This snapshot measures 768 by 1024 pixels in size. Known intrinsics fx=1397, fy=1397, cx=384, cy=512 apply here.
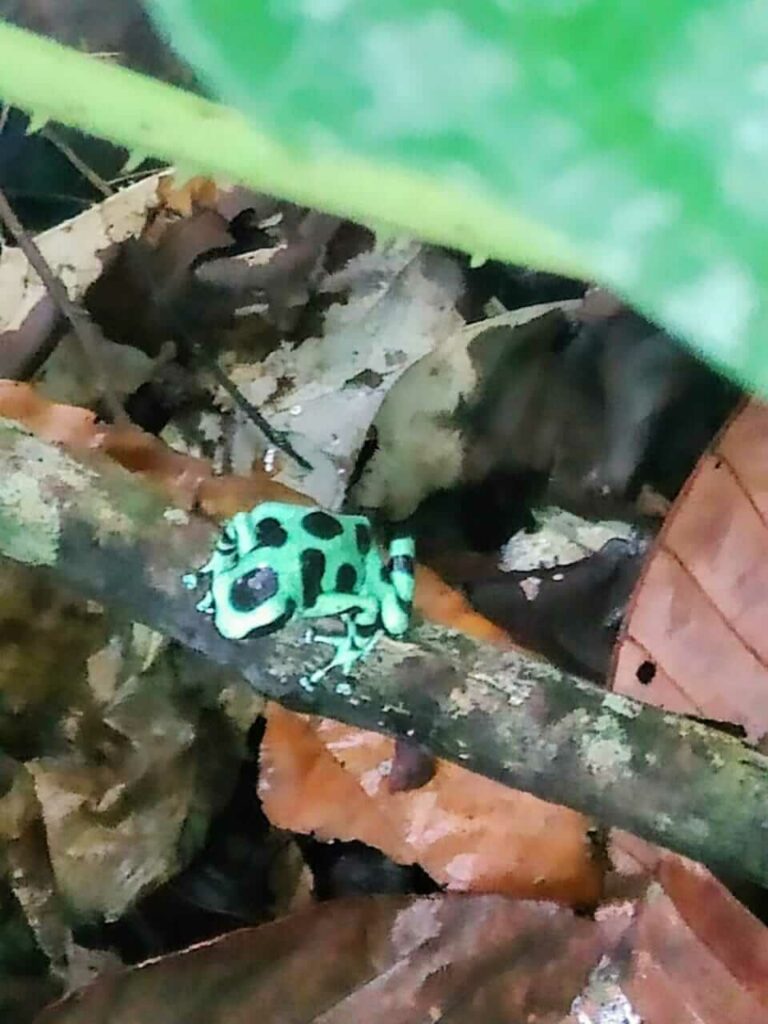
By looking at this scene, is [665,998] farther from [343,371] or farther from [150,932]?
[343,371]

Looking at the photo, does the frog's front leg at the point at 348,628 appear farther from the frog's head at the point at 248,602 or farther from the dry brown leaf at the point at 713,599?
the dry brown leaf at the point at 713,599

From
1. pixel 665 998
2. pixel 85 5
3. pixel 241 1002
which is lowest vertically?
pixel 241 1002

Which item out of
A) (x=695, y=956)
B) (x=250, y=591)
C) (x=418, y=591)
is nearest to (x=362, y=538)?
(x=250, y=591)

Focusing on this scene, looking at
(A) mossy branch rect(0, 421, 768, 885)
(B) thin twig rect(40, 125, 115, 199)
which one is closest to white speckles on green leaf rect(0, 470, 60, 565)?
(A) mossy branch rect(0, 421, 768, 885)

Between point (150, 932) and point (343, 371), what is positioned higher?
point (343, 371)

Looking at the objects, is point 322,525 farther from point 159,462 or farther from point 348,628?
point 159,462

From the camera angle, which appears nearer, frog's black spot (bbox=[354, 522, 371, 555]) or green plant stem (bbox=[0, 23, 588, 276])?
green plant stem (bbox=[0, 23, 588, 276])

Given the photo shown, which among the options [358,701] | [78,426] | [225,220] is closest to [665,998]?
[358,701]

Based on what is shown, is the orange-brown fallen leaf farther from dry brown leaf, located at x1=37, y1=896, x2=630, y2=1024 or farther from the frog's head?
the frog's head
